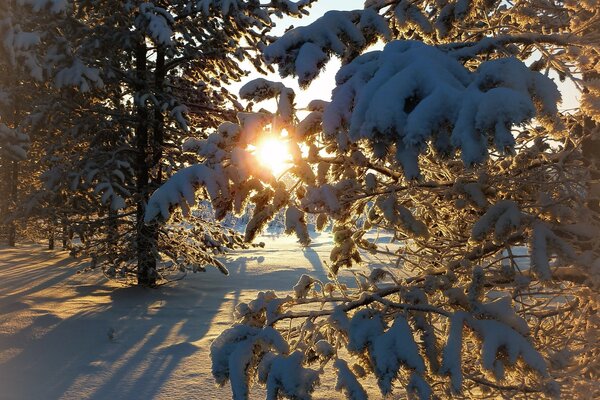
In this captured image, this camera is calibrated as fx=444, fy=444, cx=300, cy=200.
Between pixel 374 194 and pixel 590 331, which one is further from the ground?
pixel 374 194

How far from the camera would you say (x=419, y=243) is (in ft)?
11.1

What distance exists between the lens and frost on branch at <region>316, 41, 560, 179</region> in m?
1.45

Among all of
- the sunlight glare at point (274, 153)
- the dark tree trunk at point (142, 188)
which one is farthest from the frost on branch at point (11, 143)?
the sunlight glare at point (274, 153)

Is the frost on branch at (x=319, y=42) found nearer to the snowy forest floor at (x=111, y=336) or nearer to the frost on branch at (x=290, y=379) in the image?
the frost on branch at (x=290, y=379)

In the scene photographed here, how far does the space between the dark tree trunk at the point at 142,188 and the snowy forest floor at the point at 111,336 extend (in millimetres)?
512

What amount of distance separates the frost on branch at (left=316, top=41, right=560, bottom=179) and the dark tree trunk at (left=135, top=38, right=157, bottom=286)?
8.65 metres

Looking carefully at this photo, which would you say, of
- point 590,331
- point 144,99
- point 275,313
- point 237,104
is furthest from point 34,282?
point 590,331

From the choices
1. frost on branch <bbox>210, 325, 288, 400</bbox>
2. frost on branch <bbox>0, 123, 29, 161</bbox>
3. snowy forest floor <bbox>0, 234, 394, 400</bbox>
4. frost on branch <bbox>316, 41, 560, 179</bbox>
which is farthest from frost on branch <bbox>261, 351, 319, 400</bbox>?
frost on branch <bbox>0, 123, 29, 161</bbox>

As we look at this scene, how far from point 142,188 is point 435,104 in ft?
30.1

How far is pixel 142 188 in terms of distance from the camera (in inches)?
387

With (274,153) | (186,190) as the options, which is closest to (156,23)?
(274,153)

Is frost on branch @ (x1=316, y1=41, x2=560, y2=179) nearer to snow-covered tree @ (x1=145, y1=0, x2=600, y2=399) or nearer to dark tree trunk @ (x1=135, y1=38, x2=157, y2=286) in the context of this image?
snow-covered tree @ (x1=145, y1=0, x2=600, y2=399)

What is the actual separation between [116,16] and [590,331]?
10.0 metres

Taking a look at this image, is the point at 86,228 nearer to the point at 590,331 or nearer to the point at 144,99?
the point at 144,99
